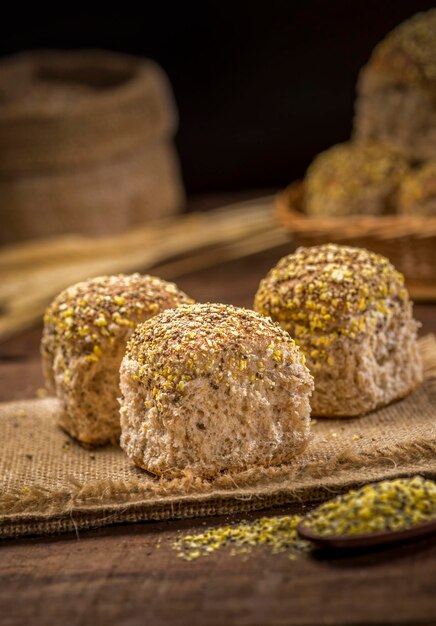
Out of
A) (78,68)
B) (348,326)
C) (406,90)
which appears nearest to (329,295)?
(348,326)

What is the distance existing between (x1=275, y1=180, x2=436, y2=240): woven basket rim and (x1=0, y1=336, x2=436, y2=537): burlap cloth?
1061 mm

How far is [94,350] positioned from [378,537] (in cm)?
90

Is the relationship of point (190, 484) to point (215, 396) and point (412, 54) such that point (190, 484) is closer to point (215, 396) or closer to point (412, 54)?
point (215, 396)

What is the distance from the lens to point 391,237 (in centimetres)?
339

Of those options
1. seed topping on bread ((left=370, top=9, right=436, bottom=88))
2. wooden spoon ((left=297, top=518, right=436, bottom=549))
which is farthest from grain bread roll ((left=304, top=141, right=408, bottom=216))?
wooden spoon ((left=297, top=518, right=436, bottom=549))

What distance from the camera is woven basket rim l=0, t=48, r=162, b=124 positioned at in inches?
184

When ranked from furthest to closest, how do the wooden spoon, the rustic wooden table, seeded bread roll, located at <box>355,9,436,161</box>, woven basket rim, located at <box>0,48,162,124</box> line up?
woven basket rim, located at <box>0,48,162,124</box> → seeded bread roll, located at <box>355,9,436,161</box> → the wooden spoon → the rustic wooden table

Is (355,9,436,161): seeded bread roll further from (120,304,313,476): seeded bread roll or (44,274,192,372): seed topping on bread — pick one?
(120,304,313,476): seeded bread roll

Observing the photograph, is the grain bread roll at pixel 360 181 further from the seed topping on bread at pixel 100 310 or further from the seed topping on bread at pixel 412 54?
the seed topping on bread at pixel 100 310

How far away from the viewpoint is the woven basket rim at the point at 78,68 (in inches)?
184

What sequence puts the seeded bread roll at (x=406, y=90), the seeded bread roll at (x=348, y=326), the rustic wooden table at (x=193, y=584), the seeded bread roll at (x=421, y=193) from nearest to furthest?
the rustic wooden table at (x=193, y=584)
the seeded bread roll at (x=348, y=326)
the seeded bread roll at (x=421, y=193)
the seeded bread roll at (x=406, y=90)

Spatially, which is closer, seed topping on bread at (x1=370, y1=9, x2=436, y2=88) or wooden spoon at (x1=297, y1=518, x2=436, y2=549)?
wooden spoon at (x1=297, y1=518, x2=436, y2=549)

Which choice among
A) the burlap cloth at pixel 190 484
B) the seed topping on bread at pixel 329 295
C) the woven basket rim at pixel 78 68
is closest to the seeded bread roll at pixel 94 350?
the burlap cloth at pixel 190 484

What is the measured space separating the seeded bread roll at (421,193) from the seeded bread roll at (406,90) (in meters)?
0.14
